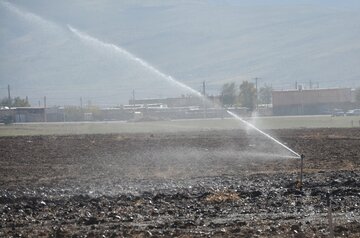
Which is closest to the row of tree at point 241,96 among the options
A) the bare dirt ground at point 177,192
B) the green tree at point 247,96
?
the green tree at point 247,96

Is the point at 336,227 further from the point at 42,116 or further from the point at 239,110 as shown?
the point at 42,116

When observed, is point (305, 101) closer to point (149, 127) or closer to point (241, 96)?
point (241, 96)

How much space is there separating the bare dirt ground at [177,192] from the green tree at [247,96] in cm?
10836

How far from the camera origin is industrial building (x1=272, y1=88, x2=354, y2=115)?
152250mm

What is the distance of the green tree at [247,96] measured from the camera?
154 meters

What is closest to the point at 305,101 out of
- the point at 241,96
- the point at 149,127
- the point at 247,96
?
the point at 247,96

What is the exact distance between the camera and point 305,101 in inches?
6058

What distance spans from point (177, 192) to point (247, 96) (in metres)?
132

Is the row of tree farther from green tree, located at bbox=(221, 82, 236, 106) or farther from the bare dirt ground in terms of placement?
the bare dirt ground

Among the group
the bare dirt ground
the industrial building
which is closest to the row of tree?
the industrial building

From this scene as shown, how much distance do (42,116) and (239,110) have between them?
34.6 metres

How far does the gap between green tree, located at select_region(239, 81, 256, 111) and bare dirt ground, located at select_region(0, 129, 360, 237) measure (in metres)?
108

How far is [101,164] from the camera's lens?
36.5 m

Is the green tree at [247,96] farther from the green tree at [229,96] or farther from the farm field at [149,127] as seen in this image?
the farm field at [149,127]
